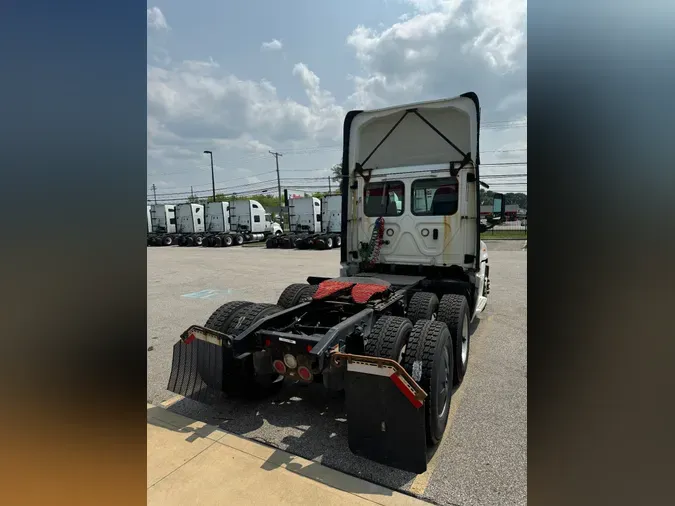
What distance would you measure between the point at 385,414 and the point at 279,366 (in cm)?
113

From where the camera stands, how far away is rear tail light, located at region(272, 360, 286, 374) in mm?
3506

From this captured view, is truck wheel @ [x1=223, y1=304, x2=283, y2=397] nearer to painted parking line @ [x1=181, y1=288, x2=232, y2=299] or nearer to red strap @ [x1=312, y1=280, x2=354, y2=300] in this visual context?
red strap @ [x1=312, y1=280, x2=354, y2=300]

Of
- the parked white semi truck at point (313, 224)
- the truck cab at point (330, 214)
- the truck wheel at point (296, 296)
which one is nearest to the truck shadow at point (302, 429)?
the truck wheel at point (296, 296)

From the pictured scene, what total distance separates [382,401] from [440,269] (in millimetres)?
3502

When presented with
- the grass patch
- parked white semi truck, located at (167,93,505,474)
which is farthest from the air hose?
the grass patch

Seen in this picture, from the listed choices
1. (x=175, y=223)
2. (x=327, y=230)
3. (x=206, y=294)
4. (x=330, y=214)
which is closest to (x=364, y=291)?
(x=206, y=294)

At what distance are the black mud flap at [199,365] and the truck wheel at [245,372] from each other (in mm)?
117
